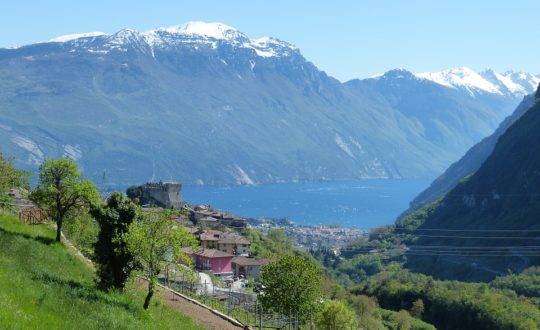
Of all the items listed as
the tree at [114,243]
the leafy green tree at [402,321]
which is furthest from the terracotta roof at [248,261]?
the tree at [114,243]

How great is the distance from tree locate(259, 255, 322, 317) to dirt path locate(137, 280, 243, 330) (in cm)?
497

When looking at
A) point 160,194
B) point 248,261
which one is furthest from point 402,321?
point 160,194

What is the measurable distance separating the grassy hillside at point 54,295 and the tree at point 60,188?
168 centimetres

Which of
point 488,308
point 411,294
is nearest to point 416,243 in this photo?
point 411,294

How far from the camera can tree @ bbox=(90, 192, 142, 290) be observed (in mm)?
28688

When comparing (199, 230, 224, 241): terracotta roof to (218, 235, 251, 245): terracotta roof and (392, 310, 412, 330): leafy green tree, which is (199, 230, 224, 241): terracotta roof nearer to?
(218, 235, 251, 245): terracotta roof

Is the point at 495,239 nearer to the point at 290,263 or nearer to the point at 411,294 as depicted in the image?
the point at 411,294

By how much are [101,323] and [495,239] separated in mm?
126368

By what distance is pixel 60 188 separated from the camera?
36125 millimetres

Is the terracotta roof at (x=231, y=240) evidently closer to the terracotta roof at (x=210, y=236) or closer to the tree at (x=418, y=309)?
the terracotta roof at (x=210, y=236)

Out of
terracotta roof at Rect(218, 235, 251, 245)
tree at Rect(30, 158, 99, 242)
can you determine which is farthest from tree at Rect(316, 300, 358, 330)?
terracotta roof at Rect(218, 235, 251, 245)

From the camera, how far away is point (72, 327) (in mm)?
19094

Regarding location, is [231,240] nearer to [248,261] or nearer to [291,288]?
[248,261]

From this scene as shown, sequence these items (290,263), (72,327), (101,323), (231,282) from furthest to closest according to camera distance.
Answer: (231,282), (290,263), (101,323), (72,327)
